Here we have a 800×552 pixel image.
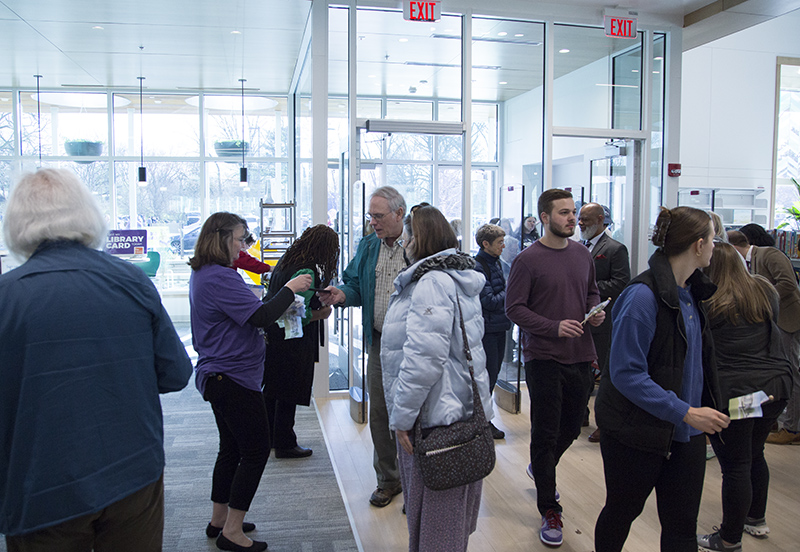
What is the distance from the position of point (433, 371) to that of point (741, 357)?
160cm

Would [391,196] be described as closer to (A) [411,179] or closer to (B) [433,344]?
(B) [433,344]

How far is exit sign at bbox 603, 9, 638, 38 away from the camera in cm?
603

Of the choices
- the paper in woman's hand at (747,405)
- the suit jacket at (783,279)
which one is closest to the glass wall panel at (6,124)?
the suit jacket at (783,279)

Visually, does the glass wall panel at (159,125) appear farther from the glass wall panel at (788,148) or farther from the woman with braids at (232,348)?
the glass wall panel at (788,148)

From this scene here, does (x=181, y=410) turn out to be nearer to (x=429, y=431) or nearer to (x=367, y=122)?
(x=367, y=122)

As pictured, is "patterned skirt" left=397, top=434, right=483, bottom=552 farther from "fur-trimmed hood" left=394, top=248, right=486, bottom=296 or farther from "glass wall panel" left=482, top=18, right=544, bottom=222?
"glass wall panel" left=482, top=18, right=544, bottom=222

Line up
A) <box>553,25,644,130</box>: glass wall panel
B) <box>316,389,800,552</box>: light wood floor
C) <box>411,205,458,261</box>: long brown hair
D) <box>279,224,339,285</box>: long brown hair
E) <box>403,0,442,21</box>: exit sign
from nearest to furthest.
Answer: <box>411,205,458,261</box>: long brown hair
<box>316,389,800,552</box>: light wood floor
<box>279,224,339,285</box>: long brown hair
<box>403,0,442,21</box>: exit sign
<box>553,25,644,130</box>: glass wall panel

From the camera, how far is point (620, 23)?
6.07 meters

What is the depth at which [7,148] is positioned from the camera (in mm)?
10211

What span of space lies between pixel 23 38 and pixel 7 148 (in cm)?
376

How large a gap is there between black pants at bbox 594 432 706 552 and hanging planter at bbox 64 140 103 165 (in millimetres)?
10545

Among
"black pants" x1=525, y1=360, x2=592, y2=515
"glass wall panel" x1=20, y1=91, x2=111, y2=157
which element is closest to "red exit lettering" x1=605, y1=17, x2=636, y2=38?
"black pants" x1=525, y1=360, x2=592, y2=515

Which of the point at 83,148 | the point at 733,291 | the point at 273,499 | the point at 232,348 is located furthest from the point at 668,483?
the point at 83,148

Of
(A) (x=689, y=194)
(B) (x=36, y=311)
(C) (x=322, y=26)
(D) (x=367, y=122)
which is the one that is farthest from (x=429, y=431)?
(A) (x=689, y=194)
